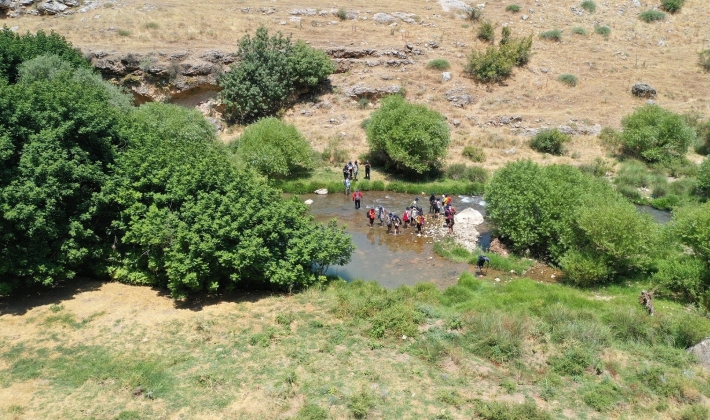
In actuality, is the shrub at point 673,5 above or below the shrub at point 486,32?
above

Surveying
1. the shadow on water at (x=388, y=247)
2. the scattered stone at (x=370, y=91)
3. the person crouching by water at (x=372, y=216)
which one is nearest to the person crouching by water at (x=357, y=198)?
the shadow on water at (x=388, y=247)

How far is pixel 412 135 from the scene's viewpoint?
3475cm

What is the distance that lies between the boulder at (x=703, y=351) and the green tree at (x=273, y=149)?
2441cm

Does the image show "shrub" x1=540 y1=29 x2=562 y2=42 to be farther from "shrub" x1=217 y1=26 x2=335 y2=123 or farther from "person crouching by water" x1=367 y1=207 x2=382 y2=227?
"person crouching by water" x1=367 y1=207 x2=382 y2=227

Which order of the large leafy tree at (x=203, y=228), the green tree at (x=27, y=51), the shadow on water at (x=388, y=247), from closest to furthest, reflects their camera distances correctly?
1. the large leafy tree at (x=203, y=228)
2. the shadow on water at (x=388, y=247)
3. the green tree at (x=27, y=51)

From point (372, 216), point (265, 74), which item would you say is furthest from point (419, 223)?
point (265, 74)

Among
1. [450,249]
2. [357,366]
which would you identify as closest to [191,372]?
[357,366]

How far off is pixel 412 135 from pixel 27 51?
25354 millimetres

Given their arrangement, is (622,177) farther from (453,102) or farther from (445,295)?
(445,295)

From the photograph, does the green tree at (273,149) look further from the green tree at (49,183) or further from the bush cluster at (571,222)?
the bush cluster at (571,222)

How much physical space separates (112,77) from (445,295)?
114 ft

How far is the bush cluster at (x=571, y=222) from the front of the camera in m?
21.9

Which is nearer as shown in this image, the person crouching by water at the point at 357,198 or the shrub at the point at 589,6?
the person crouching by water at the point at 357,198

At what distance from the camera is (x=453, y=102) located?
148ft
